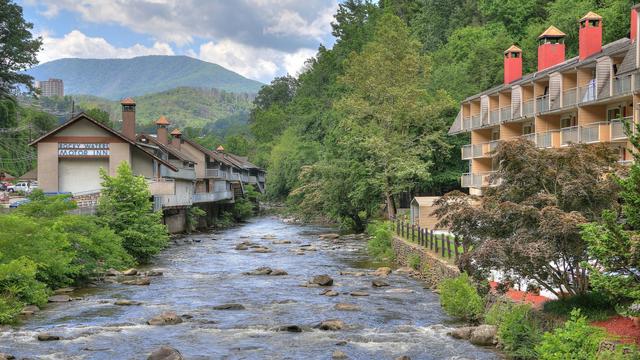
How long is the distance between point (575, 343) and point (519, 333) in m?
3.78

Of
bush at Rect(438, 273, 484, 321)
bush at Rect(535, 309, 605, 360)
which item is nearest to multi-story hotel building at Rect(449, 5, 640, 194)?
bush at Rect(438, 273, 484, 321)

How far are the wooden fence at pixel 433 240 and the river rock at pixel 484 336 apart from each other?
793cm

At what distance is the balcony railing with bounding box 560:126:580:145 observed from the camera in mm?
37719

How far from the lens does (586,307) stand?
54.9 ft

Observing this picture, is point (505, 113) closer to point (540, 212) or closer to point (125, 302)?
point (125, 302)

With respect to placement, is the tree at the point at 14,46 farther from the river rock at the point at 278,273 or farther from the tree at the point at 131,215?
the river rock at the point at 278,273

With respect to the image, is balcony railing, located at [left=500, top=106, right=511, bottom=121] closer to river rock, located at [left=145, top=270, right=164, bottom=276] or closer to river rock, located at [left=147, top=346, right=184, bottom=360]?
river rock, located at [left=145, top=270, right=164, bottom=276]

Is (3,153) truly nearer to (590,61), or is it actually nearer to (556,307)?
(590,61)

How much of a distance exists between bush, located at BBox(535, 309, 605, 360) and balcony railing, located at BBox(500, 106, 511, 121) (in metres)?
36.6

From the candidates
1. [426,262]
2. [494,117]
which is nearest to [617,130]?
[426,262]

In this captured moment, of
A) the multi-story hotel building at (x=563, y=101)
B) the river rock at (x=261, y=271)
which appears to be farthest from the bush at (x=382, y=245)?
the river rock at (x=261, y=271)

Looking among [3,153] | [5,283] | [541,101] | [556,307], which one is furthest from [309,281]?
[3,153]

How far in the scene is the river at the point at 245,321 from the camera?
18.5 metres

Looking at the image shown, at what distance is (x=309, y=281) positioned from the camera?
104 feet
